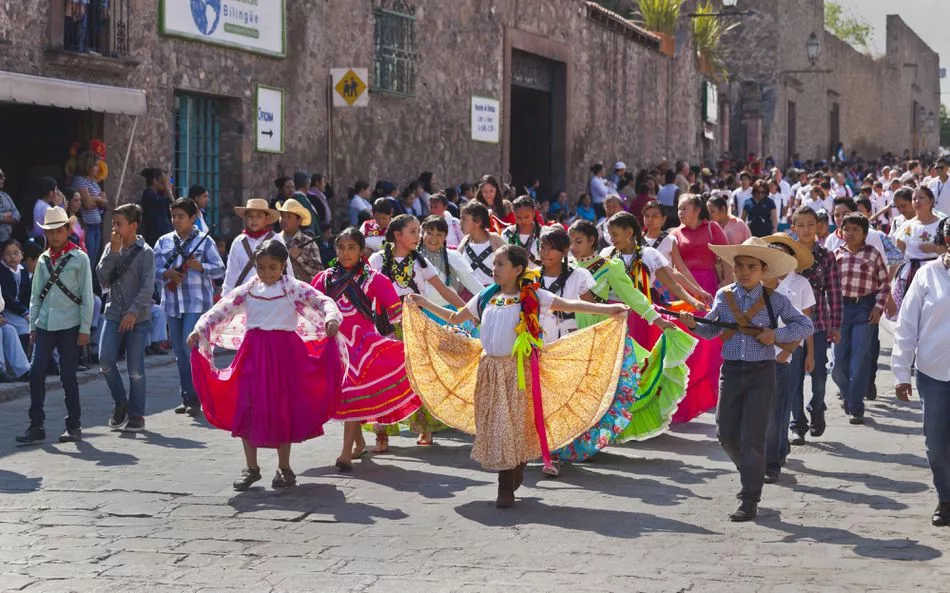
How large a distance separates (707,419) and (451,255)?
8.17 ft

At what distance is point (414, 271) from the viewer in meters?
→ 10.0

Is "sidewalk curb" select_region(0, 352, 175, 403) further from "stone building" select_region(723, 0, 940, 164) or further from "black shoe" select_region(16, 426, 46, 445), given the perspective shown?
"stone building" select_region(723, 0, 940, 164)

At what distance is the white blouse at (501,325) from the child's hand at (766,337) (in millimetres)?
1143

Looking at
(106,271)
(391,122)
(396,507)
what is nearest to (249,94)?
(391,122)

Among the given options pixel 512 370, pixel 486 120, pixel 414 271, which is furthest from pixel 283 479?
pixel 486 120

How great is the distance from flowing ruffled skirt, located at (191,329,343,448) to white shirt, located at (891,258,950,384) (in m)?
3.13

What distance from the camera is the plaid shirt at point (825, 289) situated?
34.8 ft

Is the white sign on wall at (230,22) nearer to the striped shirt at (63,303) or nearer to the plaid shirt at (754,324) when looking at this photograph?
the striped shirt at (63,303)

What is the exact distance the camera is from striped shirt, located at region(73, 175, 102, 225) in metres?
15.6

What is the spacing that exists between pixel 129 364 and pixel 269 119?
29.8 feet

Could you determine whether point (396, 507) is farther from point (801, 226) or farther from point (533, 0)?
point (533, 0)

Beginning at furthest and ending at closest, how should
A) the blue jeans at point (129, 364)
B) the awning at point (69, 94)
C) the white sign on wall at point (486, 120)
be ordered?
the white sign on wall at point (486, 120) → the awning at point (69, 94) → the blue jeans at point (129, 364)

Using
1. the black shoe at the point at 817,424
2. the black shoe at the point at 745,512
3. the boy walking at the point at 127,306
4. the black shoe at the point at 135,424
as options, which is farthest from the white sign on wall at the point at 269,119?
the black shoe at the point at 745,512

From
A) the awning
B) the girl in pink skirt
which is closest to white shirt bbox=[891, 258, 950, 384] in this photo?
the girl in pink skirt
